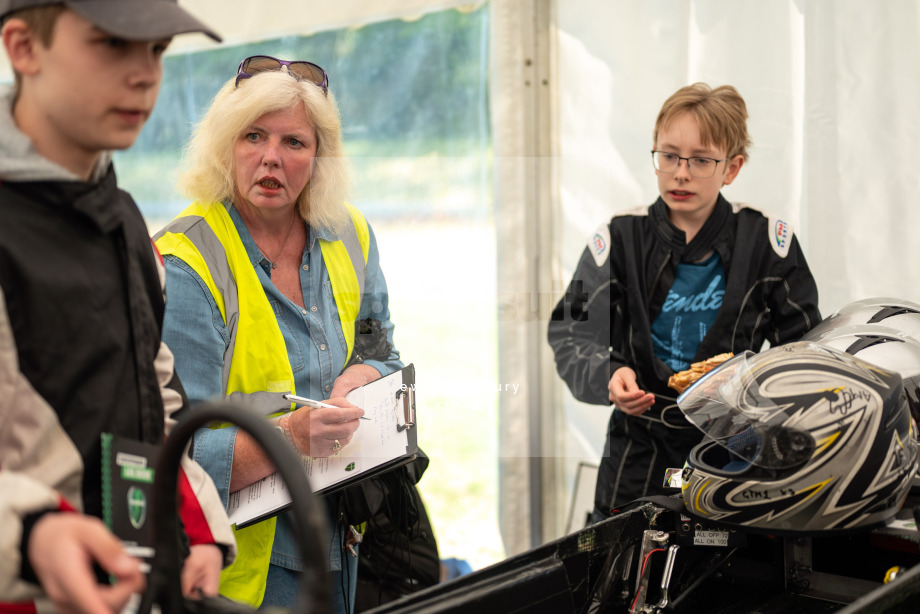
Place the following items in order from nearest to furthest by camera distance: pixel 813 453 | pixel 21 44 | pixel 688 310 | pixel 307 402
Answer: pixel 21 44
pixel 813 453
pixel 307 402
pixel 688 310

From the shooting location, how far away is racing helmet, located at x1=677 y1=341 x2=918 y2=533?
161 centimetres

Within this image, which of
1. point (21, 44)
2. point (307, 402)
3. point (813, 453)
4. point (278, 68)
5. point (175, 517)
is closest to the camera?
point (175, 517)

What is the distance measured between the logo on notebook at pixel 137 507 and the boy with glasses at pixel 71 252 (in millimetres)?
46

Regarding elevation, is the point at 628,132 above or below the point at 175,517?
above

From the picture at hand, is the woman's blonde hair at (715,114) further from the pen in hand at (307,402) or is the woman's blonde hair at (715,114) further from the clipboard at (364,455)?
the pen in hand at (307,402)

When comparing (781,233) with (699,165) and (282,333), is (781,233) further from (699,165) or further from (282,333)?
(282,333)

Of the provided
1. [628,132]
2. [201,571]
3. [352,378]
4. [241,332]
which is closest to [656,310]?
[352,378]

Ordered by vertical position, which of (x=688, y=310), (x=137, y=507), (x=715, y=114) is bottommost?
(x=137, y=507)

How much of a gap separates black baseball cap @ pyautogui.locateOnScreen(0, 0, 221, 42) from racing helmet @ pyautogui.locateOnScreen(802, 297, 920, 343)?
1.89 meters

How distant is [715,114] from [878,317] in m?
0.74

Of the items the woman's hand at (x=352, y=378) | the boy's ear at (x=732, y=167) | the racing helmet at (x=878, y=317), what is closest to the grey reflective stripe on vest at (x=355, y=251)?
the woman's hand at (x=352, y=378)

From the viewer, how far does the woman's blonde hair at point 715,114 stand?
7.80ft

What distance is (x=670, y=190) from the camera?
2410mm

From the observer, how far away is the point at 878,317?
2219 mm
